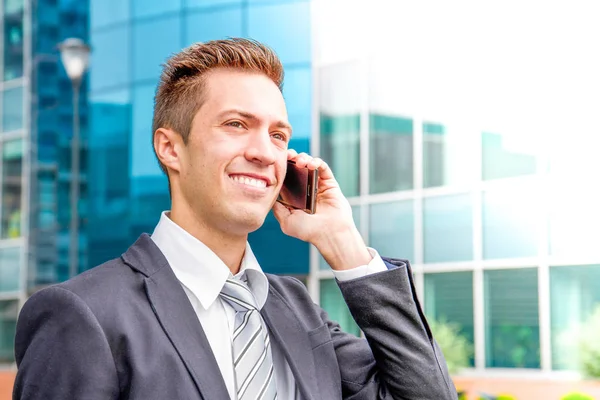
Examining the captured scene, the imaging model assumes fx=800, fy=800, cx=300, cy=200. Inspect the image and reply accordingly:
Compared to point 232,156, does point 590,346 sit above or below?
below

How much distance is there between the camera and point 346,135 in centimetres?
688

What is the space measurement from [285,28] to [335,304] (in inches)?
107

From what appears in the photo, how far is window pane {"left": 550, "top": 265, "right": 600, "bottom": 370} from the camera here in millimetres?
4848

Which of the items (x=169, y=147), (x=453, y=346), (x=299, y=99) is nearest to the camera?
(x=169, y=147)

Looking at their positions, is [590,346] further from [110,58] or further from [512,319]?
Result: [110,58]

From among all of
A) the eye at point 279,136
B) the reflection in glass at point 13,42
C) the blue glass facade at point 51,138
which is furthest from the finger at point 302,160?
the reflection in glass at point 13,42

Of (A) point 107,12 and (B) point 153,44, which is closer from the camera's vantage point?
(B) point 153,44

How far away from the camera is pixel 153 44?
30.2 ft

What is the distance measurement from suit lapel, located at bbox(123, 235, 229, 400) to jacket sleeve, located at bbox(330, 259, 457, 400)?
430 mm

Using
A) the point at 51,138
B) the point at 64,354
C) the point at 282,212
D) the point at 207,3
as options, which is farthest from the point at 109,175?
the point at 64,354

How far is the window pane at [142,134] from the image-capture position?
923cm

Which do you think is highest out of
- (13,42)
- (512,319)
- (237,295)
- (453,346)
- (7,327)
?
(13,42)

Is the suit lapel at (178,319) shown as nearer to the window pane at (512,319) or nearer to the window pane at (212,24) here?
the window pane at (512,319)

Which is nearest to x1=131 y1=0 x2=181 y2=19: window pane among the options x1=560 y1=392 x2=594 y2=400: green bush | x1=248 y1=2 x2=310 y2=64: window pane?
x1=248 y1=2 x2=310 y2=64: window pane
